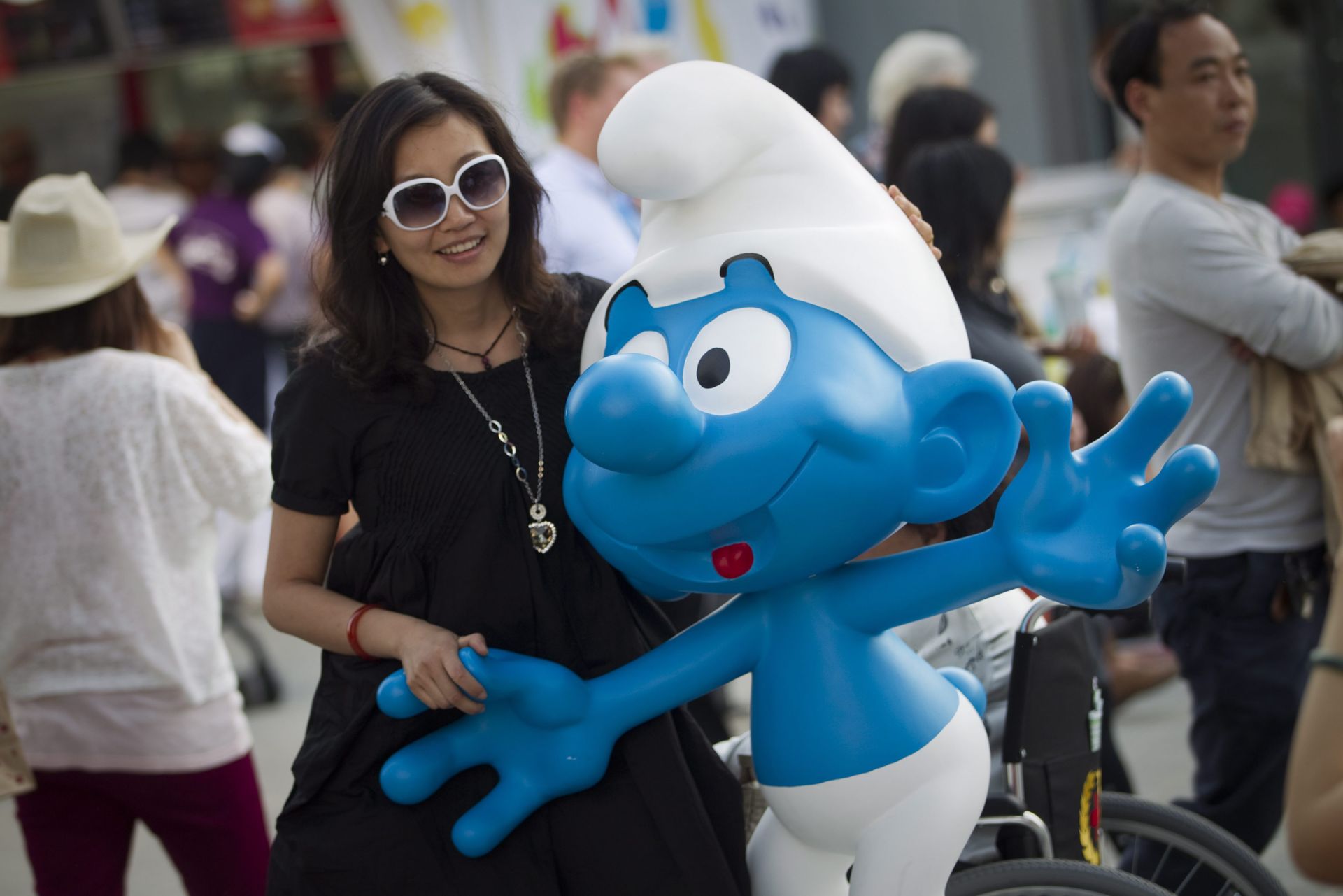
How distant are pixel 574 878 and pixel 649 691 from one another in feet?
1.02

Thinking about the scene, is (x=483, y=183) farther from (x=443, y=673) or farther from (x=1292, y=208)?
(x=1292, y=208)

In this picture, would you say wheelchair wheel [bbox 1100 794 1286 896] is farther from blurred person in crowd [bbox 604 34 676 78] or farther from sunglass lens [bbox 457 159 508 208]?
blurred person in crowd [bbox 604 34 676 78]

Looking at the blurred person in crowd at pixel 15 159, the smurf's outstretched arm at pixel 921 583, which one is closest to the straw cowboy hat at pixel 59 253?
the smurf's outstretched arm at pixel 921 583

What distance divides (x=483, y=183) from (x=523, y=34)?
4565 mm

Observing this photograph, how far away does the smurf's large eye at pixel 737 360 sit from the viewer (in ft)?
6.24

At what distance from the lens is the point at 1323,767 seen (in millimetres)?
1476

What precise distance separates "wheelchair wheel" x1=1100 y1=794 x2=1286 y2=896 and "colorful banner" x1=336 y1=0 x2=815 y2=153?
371cm

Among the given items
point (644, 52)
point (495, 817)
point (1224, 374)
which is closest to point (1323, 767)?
point (495, 817)

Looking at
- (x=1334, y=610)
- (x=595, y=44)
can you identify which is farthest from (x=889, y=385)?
(x=595, y=44)

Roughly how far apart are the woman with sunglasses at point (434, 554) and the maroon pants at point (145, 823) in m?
0.73

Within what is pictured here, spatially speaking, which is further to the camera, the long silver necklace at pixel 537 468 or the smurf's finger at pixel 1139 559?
the long silver necklace at pixel 537 468

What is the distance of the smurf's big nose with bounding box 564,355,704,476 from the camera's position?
1791 mm

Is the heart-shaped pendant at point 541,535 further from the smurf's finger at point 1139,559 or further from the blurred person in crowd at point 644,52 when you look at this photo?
the blurred person in crowd at point 644,52

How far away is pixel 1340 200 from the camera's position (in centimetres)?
672
